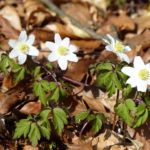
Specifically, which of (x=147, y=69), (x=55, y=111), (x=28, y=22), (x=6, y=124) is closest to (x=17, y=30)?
(x=28, y=22)

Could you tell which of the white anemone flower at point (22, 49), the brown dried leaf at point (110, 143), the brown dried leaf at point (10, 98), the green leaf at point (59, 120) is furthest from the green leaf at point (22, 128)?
the brown dried leaf at point (110, 143)

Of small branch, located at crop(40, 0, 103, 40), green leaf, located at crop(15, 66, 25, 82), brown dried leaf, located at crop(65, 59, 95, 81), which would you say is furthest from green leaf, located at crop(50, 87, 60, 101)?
small branch, located at crop(40, 0, 103, 40)

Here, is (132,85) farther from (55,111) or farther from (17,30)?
(17,30)

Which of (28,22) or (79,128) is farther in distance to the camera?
(28,22)

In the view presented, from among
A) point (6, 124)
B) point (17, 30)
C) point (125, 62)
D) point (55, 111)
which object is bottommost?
point (6, 124)

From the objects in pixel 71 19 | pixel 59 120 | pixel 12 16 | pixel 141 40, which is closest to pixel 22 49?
pixel 59 120

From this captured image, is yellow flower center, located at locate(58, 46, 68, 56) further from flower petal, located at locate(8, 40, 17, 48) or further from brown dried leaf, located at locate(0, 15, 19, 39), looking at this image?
brown dried leaf, located at locate(0, 15, 19, 39)

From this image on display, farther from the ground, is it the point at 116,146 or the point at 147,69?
the point at 147,69

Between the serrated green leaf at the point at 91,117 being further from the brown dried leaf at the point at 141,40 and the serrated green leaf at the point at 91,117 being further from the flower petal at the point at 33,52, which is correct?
the brown dried leaf at the point at 141,40
